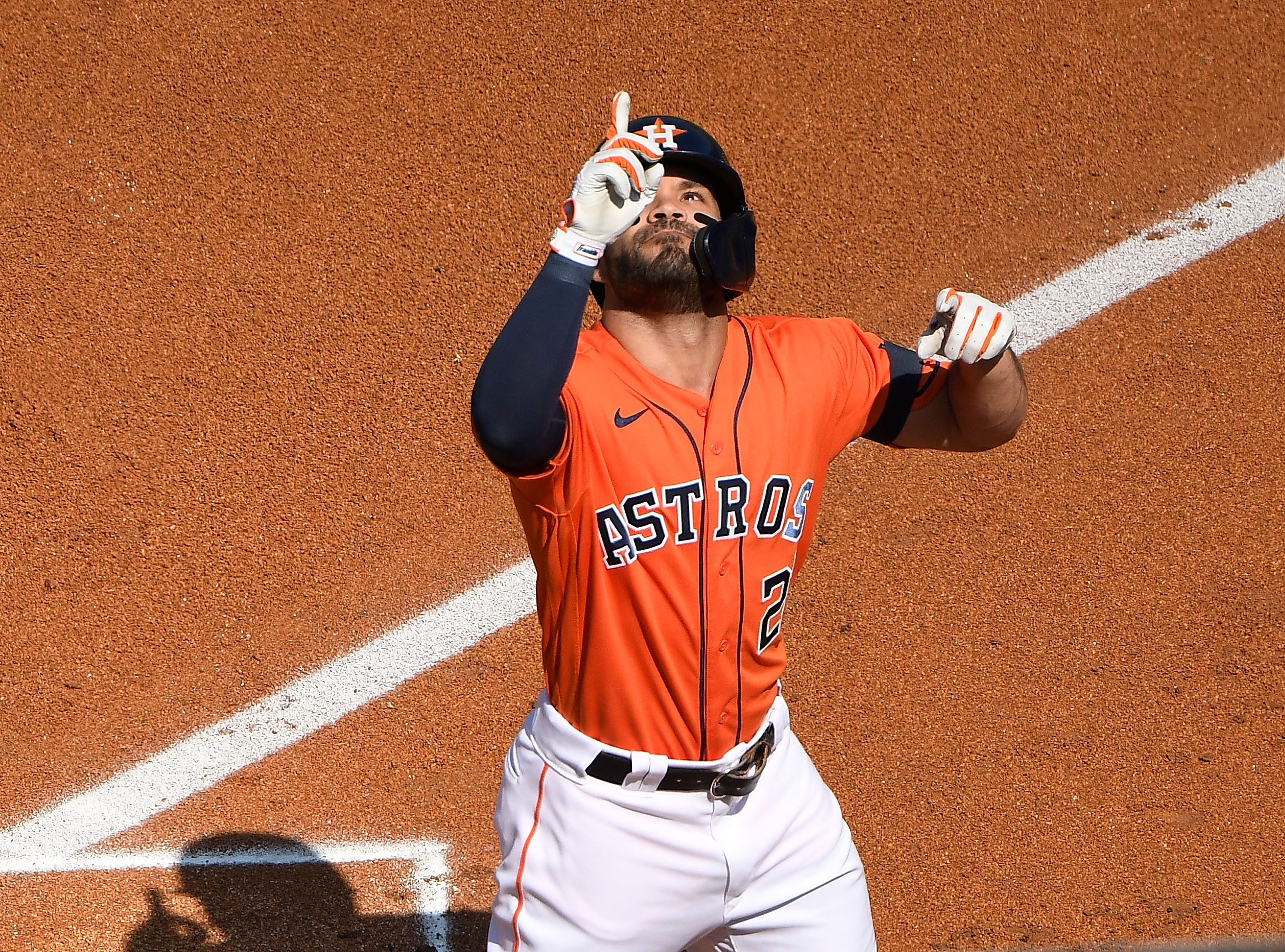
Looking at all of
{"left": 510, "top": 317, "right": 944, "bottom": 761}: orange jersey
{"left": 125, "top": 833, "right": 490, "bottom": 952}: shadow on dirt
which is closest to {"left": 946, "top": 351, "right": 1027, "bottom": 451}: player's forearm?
{"left": 510, "top": 317, "right": 944, "bottom": 761}: orange jersey

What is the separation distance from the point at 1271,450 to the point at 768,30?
2.27m

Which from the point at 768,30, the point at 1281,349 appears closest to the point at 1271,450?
the point at 1281,349

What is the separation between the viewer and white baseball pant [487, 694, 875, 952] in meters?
2.28

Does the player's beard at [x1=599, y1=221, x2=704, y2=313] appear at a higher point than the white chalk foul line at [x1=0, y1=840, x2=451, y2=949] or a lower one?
higher

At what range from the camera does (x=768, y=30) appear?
14.1 feet

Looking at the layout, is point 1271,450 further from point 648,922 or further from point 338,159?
point 338,159

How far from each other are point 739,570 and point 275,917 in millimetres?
2005

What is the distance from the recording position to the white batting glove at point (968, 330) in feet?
7.43

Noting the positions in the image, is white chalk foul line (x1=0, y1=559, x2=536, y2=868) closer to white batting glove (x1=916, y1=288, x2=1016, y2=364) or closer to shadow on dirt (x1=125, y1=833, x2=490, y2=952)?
shadow on dirt (x1=125, y1=833, x2=490, y2=952)

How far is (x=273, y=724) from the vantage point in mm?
3787

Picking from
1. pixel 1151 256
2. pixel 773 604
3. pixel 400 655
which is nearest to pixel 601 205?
pixel 773 604

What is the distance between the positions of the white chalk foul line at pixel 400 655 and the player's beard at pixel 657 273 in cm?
181

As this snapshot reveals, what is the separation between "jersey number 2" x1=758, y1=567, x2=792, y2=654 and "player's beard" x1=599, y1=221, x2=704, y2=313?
0.55 metres

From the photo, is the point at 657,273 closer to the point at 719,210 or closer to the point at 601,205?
the point at 601,205
